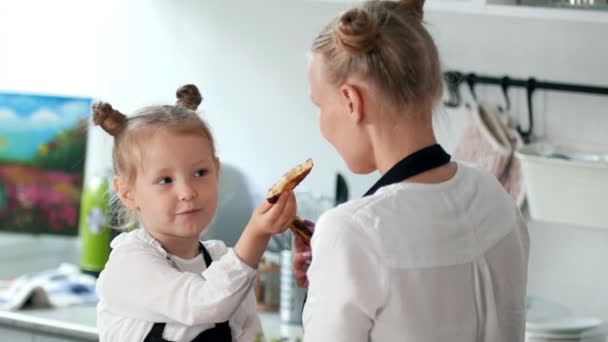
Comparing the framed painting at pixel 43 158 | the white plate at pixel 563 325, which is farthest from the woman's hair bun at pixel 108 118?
the framed painting at pixel 43 158

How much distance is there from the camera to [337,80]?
147 centimetres

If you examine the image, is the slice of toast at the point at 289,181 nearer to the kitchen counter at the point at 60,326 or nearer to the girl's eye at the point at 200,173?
the girl's eye at the point at 200,173

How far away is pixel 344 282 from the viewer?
140 cm

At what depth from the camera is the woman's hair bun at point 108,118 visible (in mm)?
1805

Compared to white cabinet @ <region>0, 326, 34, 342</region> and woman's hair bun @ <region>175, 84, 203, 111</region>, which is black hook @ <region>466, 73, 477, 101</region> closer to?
woman's hair bun @ <region>175, 84, 203, 111</region>

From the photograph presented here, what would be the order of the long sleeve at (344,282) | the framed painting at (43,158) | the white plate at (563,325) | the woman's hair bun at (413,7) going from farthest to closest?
the framed painting at (43,158) → the white plate at (563,325) → the woman's hair bun at (413,7) → the long sleeve at (344,282)

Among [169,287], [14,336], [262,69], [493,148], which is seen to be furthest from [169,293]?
[262,69]

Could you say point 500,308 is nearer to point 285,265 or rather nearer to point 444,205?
point 444,205

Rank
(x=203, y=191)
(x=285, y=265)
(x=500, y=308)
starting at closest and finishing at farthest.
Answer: (x=500, y=308) → (x=203, y=191) → (x=285, y=265)

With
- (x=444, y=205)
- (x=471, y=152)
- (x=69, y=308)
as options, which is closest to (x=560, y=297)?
(x=471, y=152)

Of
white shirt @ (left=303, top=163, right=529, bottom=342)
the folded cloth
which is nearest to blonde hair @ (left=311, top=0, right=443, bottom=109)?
white shirt @ (left=303, top=163, right=529, bottom=342)

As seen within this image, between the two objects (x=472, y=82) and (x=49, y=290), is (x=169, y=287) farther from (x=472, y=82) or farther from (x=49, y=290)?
(x=49, y=290)

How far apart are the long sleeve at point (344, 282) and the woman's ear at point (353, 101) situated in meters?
0.13

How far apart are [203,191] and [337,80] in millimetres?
368
